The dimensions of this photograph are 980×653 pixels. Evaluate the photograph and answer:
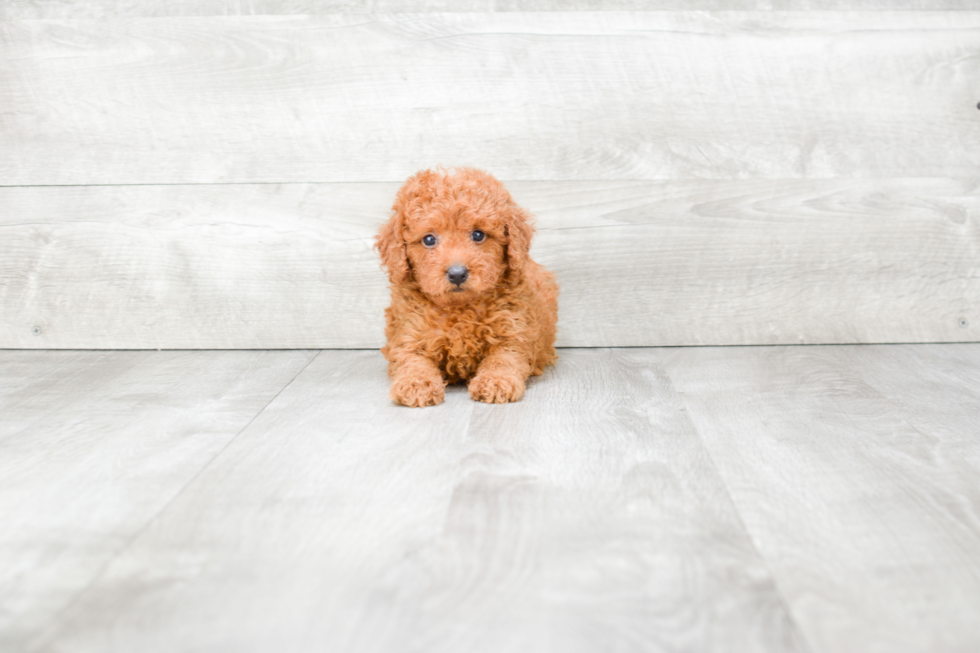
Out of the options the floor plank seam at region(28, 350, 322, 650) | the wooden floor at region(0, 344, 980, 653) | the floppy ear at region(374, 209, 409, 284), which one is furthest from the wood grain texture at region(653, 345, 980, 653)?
the floor plank seam at region(28, 350, 322, 650)

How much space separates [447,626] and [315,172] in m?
1.76

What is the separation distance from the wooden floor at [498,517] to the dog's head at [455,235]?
0.30 meters

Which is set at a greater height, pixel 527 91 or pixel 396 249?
pixel 527 91

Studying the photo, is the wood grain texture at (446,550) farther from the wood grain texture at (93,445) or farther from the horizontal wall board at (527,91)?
the horizontal wall board at (527,91)

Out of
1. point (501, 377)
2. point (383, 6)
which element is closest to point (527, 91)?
point (383, 6)

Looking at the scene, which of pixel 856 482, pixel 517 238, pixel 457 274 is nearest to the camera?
pixel 856 482

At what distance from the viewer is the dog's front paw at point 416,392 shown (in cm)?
183

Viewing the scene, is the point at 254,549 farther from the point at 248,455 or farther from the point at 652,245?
the point at 652,245

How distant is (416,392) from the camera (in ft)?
→ 6.01

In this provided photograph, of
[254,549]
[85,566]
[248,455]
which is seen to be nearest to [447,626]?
[254,549]

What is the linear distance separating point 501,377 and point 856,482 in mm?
794

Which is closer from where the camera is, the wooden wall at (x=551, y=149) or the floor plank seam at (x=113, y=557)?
the floor plank seam at (x=113, y=557)

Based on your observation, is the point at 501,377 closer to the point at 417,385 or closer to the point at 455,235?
the point at 417,385

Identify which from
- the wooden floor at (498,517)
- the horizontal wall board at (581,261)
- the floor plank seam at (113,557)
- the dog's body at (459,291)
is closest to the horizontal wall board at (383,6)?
the horizontal wall board at (581,261)
